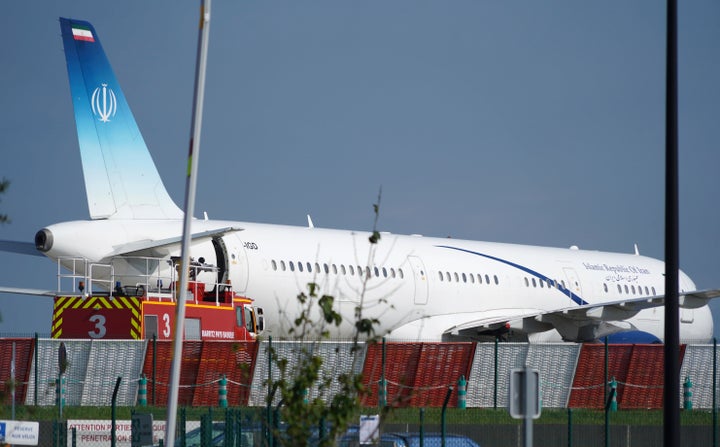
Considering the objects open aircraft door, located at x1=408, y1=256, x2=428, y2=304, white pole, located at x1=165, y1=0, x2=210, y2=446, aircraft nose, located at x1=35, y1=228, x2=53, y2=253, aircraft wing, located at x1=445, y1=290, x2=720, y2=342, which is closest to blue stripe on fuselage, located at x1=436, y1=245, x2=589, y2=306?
open aircraft door, located at x1=408, y1=256, x2=428, y2=304

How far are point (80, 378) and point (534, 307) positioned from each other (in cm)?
1668

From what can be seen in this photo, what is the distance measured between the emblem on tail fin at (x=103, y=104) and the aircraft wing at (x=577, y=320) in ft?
38.0

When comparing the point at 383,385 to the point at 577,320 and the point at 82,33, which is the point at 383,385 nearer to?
the point at 82,33

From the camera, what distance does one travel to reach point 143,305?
27438 millimetres

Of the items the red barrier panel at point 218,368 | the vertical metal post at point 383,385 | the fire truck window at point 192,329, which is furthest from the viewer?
the fire truck window at point 192,329

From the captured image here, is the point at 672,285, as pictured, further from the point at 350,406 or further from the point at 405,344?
the point at 405,344

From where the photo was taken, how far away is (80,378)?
25766 millimetres

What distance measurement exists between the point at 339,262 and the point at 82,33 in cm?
864

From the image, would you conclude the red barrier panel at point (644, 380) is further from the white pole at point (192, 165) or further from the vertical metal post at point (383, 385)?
the white pole at point (192, 165)

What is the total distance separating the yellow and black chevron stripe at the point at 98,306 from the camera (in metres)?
27.3

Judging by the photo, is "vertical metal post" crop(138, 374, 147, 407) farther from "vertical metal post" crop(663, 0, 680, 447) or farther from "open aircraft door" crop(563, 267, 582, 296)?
"open aircraft door" crop(563, 267, 582, 296)

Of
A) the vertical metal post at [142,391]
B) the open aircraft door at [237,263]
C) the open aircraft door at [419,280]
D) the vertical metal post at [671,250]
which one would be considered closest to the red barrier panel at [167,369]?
the vertical metal post at [142,391]

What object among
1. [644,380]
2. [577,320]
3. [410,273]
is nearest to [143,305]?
[410,273]

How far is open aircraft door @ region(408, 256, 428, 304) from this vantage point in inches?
1377
